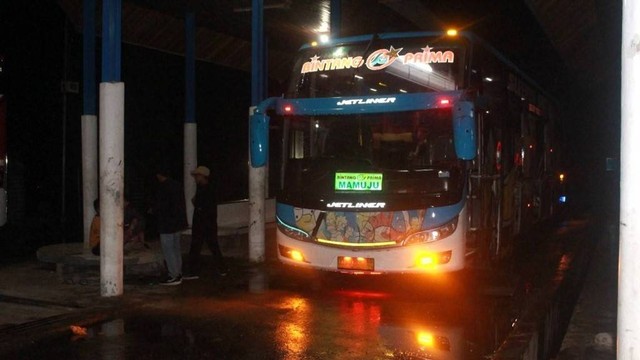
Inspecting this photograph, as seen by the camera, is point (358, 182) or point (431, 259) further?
point (358, 182)

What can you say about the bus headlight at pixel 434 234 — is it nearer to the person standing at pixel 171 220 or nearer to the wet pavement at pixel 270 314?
the wet pavement at pixel 270 314

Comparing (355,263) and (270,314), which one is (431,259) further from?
(270,314)

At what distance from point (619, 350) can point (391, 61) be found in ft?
20.9

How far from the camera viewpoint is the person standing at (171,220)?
1010 centimetres

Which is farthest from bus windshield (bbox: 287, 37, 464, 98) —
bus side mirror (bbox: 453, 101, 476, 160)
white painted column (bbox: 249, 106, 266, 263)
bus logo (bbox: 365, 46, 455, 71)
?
white painted column (bbox: 249, 106, 266, 263)

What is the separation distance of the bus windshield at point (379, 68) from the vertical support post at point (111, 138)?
2.50m

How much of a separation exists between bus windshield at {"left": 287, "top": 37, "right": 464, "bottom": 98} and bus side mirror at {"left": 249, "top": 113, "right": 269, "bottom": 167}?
725mm

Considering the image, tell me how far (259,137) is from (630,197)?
6.40 metres

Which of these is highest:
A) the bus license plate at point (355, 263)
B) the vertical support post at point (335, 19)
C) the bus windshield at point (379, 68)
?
the vertical support post at point (335, 19)

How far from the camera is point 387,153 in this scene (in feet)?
30.9

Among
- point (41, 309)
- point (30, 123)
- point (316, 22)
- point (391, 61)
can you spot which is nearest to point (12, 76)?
point (30, 123)

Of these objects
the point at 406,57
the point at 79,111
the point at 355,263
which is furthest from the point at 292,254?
the point at 79,111

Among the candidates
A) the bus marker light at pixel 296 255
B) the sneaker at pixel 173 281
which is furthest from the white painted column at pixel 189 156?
the bus marker light at pixel 296 255

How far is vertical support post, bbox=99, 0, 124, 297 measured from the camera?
9.06 metres
